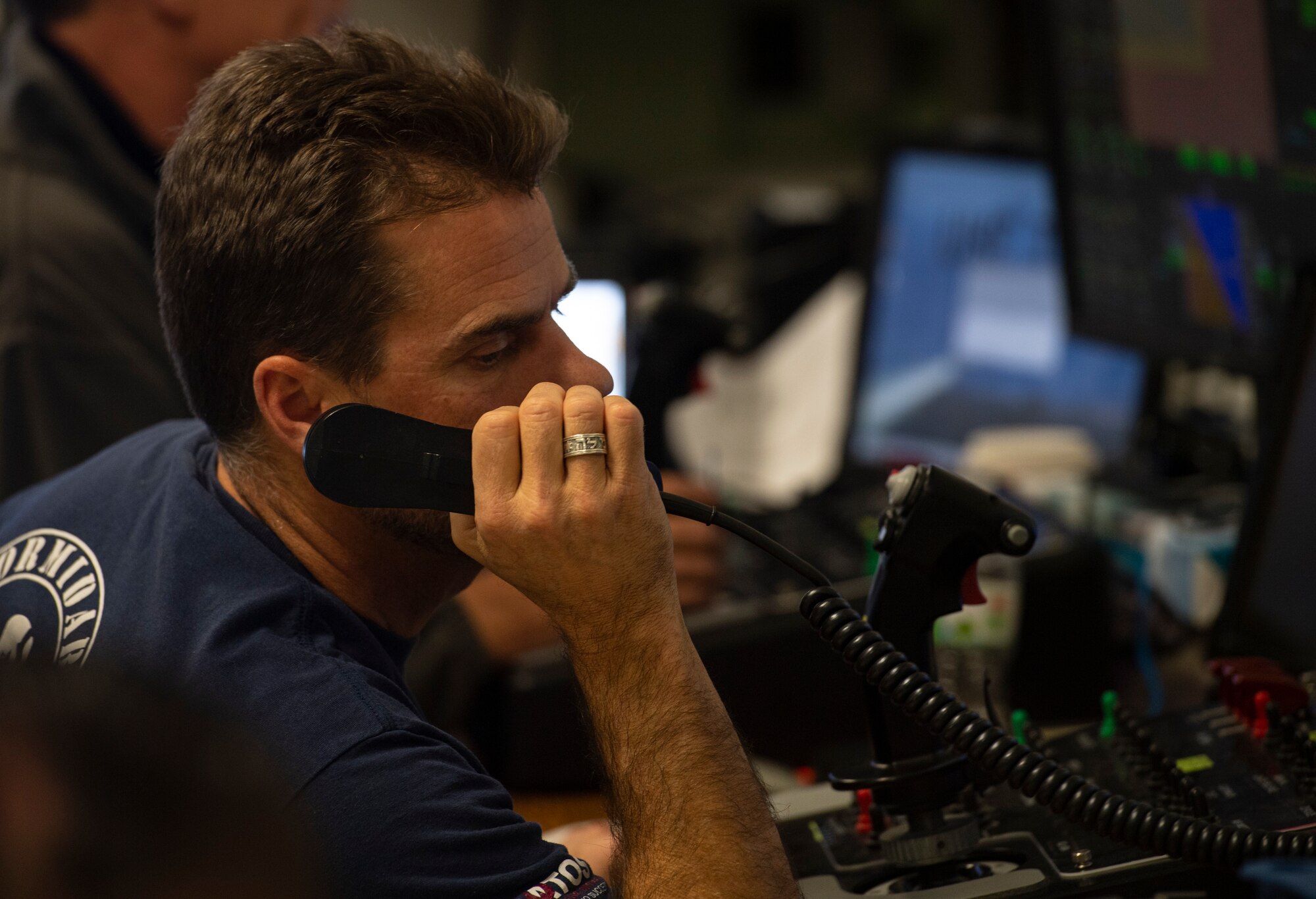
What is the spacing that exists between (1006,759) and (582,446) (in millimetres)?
363

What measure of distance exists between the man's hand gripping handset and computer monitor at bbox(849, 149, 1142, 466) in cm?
135

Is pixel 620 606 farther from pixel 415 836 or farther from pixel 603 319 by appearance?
pixel 603 319

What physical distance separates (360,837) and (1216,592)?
1.11 metres

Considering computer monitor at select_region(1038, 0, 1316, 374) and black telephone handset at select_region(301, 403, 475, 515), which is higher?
computer monitor at select_region(1038, 0, 1316, 374)

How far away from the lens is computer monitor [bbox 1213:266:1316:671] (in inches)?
48.3

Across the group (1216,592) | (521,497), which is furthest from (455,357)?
(1216,592)

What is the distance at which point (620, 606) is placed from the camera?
2.99 ft

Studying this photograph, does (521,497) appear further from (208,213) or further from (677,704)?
(208,213)

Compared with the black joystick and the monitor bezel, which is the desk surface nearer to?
the black joystick

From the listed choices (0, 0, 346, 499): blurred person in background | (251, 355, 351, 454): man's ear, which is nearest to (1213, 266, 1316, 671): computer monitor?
(251, 355, 351, 454): man's ear

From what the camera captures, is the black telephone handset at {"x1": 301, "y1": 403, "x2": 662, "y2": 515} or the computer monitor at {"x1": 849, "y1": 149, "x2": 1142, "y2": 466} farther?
the computer monitor at {"x1": 849, "y1": 149, "x2": 1142, "y2": 466}

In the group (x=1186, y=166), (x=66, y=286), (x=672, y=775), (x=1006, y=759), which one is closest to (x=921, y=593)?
(x=1006, y=759)

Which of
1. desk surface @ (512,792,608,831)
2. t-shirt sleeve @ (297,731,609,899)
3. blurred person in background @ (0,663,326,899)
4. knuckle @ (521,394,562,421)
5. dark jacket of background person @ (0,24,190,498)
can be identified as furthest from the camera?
dark jacket of background person @ (0,24,190,498)

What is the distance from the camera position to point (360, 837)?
0.82 m
